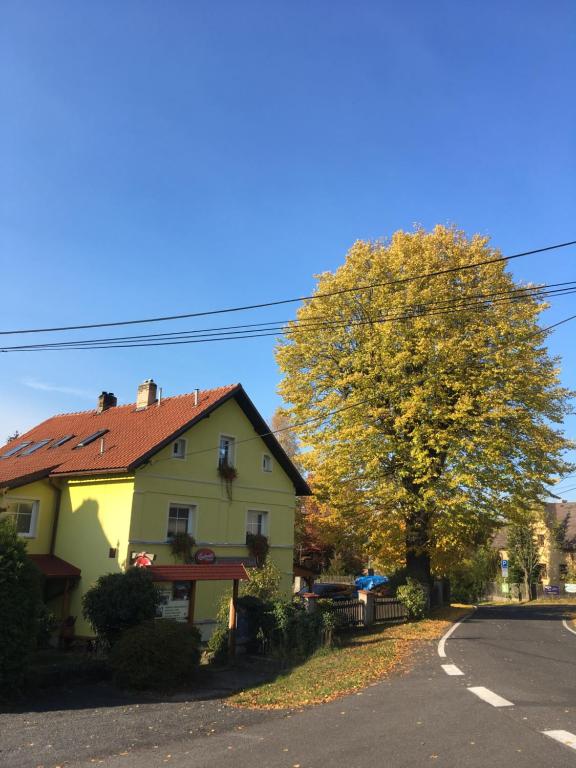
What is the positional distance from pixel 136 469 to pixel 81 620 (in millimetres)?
5052

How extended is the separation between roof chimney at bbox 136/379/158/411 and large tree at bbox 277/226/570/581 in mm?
5699

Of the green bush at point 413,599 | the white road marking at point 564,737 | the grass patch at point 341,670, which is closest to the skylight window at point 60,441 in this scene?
the grass patch at point 341,670

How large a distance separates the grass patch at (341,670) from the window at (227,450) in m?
7.64

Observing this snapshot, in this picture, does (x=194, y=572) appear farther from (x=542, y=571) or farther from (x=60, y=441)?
(x=542, y=571)

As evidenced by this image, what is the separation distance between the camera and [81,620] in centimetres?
1909

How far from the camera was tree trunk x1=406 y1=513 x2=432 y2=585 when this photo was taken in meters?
23.4

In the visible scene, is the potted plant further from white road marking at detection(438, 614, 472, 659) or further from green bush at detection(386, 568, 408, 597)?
green bush at detection(386, 568, 408, 597)

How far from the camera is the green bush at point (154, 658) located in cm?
1252

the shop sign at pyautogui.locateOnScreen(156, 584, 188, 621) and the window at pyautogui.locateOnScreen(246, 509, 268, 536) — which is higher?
the window at pyautogui.locateOnScreen(246, 509, 268, 536)

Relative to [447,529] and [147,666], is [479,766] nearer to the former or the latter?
[147,666]

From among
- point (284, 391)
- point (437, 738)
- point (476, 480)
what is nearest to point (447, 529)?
point (476, 480)

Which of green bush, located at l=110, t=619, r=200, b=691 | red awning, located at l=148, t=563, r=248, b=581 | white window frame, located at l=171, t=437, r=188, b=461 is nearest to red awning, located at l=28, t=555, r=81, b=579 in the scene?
white window frame, located at l=171, t=437, r=188, b=461

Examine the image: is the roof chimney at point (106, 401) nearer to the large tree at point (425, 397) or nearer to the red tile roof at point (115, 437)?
the red tile roof at point (115, 437)

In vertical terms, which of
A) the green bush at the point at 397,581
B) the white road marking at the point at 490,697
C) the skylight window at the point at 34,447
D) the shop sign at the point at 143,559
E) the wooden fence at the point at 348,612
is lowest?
the white road marking at the point at 490,697
